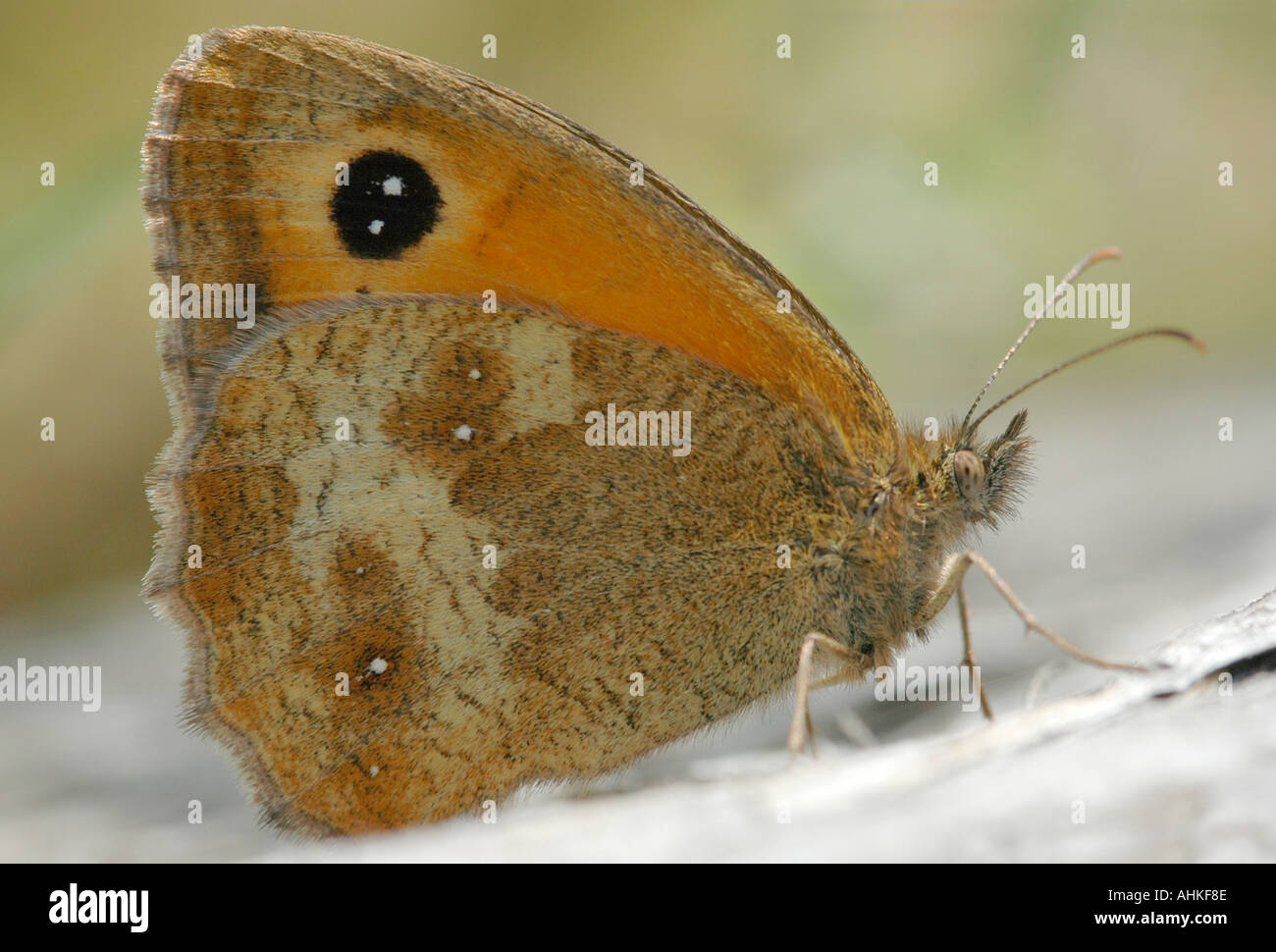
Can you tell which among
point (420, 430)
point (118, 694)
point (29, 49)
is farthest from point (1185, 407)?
point (29, 49)

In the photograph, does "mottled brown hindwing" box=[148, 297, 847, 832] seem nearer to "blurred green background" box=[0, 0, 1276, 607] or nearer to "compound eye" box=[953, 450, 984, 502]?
"compound eye" box=[953, 450, 984, 502]

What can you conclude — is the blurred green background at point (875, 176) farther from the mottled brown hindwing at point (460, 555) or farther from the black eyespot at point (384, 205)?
the black eyespot at point (384, 205)

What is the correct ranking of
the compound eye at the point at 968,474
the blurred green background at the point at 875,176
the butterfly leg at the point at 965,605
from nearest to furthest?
the butterfly leg at the point at 965,605, the compound eye at the point at 968,474, the blurred green background at the point at 875,176

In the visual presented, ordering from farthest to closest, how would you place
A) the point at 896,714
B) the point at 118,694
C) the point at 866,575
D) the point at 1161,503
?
the point at 1161,503 < the point at 118,694 < the point at 896,714 < the point at 866,575

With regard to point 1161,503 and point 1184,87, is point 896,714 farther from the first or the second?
point 1184,87

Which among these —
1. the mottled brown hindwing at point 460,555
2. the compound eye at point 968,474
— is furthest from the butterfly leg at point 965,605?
the mottled brown hindwing at point 460,555

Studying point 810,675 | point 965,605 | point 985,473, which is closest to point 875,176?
point 985,473
